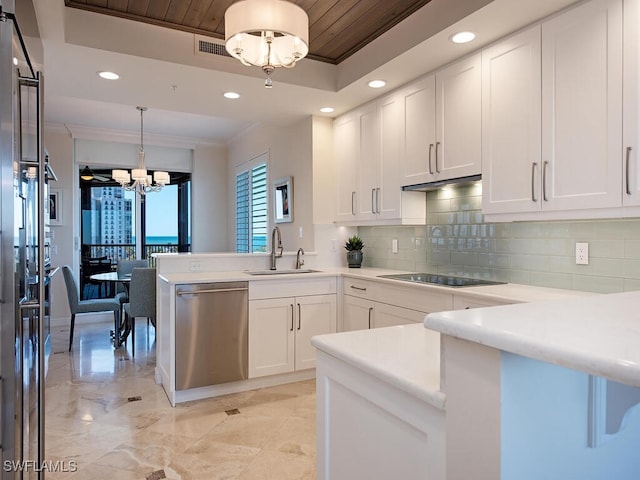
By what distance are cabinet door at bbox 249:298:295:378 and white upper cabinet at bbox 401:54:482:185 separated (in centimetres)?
143

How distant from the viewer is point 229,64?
3.09 metres

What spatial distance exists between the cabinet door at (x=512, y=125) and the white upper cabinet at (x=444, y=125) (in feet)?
0.29

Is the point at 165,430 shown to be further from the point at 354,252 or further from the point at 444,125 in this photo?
the point at 444,125

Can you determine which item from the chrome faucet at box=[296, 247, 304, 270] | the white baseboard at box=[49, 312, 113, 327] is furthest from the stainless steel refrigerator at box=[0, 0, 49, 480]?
the white baseboard at box=[49, 312, 113, 327]

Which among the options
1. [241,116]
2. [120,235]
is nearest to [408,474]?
[241,116]

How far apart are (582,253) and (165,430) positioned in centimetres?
272

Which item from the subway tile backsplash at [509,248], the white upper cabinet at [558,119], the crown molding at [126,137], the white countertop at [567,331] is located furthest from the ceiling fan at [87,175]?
the white countertop at [567,331]

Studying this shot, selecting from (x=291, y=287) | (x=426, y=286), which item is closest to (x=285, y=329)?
(x=291, y=287)

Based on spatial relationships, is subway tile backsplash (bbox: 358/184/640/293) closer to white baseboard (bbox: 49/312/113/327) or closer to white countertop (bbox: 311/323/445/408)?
white countertop (bbox: 311/323/445/408)

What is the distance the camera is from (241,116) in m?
4.24

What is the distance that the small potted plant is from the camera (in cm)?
418

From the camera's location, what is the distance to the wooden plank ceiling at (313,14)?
270 cm

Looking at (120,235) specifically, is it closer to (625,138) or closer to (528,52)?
(528,52)

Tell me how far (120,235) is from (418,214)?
483 cm
